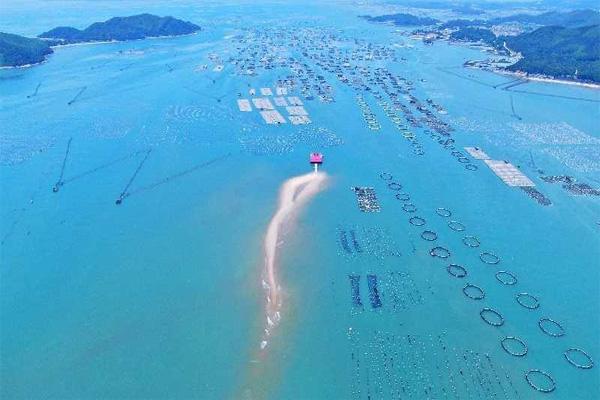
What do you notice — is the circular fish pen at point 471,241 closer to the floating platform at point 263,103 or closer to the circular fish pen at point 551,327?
the circular fish pen at point 551,327

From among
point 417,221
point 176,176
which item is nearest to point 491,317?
point 417,221

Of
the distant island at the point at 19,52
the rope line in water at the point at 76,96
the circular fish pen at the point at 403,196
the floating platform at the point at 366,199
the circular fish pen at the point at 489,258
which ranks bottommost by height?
the circular fish pen at the point at 489,258

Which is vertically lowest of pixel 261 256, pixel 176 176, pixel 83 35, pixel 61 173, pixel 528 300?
pixel 528 300

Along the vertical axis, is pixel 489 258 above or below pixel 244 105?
below

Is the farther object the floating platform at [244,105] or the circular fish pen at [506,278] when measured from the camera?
the floating platform at [244,105]

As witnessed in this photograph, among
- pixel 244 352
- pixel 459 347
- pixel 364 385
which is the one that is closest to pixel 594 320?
pixel 459 347

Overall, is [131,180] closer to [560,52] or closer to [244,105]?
[244,105]

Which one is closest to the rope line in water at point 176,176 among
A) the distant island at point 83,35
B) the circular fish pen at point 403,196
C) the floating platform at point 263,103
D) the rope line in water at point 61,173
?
the rope line in water at point 61,173

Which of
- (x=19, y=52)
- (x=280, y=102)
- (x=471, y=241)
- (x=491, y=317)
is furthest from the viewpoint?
(x=19, y=52)
